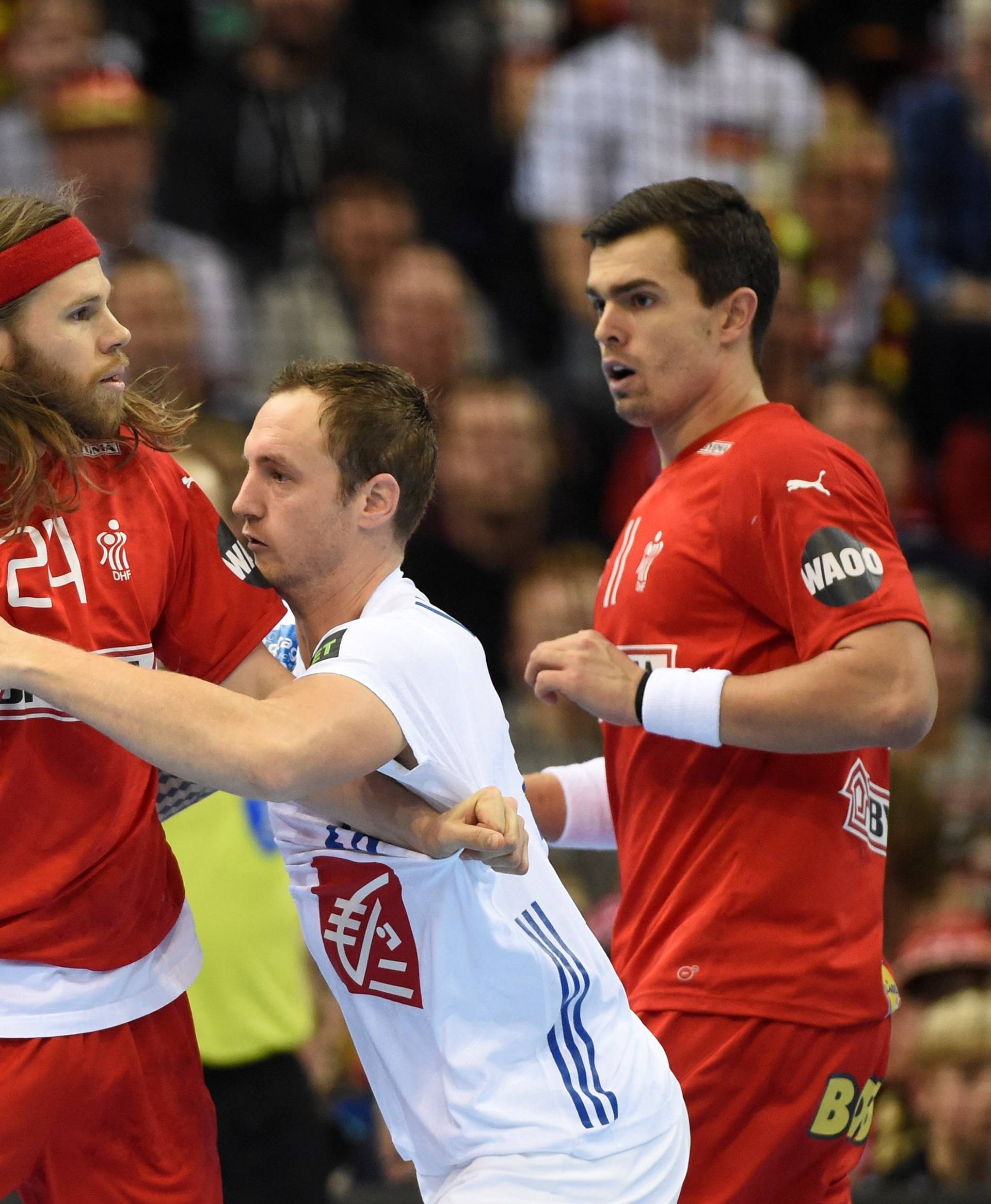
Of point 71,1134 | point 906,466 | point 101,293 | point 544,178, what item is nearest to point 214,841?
point 71,1134

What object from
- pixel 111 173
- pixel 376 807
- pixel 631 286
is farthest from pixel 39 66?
pixel 376 807

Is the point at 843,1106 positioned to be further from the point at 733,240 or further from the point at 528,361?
the point at 528,361

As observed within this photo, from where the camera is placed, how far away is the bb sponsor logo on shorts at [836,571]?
2.86 metres

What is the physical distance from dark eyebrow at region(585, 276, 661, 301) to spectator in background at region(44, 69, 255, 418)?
10.7 feet

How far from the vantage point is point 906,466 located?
650 centimetres

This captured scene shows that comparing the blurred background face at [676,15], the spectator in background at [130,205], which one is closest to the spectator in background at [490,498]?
the spectator in background at [130,205]

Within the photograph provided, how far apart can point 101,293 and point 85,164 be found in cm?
433

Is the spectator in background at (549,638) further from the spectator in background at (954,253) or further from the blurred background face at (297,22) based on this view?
the blurred background face at (297,22)

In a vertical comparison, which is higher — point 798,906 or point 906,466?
point 798,906

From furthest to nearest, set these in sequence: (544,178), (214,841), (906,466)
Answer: (544,178) → (906,466) → (214,841)

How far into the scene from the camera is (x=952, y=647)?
217 inches

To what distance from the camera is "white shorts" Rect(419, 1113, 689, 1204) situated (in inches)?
93.6

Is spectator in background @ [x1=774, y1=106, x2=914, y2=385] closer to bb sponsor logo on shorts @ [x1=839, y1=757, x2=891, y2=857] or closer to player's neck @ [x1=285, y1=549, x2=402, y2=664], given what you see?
bb sponsor logo on shorts @ [x1=839, y1=757, x2=891, y2=857]

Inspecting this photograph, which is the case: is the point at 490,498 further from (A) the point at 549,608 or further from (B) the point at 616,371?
(B) the point at 616,371
